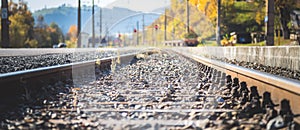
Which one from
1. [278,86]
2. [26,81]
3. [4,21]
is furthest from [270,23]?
[278,86]

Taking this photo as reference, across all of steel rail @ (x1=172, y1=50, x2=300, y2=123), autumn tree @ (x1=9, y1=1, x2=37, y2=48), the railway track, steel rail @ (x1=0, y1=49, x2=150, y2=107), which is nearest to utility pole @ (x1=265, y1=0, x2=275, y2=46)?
the railway track

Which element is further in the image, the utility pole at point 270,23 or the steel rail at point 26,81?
the utility pole at point 270,23

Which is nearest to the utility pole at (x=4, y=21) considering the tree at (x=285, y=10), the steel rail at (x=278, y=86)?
the tree at (x=285, y=10)

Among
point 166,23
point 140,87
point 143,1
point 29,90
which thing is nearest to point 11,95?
point 29,90

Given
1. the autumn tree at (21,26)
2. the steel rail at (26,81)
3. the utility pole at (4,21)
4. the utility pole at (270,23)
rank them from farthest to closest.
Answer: the autumn tree at (21,26) → the utility pole at (4,21) → the utility pole at (270,23) → the steel rail at (26,81)

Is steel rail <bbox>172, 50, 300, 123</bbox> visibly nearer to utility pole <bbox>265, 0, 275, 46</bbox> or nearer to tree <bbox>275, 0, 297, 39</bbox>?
utility pole <bbox>265, 0, 275, 46</bbox>

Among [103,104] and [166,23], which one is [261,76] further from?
[166,23]

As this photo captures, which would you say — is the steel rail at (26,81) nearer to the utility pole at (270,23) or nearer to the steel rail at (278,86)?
the steel rail at (278,86)

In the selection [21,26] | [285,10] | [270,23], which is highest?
[285,10]

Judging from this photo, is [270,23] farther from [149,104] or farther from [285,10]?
[285,10]

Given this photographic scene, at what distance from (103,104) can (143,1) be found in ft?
152

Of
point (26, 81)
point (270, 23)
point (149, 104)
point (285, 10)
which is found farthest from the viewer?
point (285, 10)

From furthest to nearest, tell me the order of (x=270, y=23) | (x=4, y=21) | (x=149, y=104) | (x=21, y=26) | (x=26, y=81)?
1. (x=21, y=26)
2. (x=4, y=21)
3. (x=270, y=23)
4. (x=26, y=81)
5. (x=149, y=104)

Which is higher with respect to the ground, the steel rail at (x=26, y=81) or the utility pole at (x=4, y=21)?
the utility pole at (x=4, y=21)
